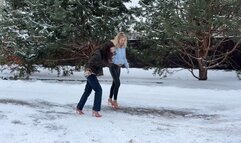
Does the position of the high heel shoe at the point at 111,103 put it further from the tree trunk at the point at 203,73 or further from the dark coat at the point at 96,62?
the tree trunk at the point at 203,73

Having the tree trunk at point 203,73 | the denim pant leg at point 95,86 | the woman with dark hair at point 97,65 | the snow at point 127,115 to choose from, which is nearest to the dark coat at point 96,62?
the woman with dark hair at point 97,65

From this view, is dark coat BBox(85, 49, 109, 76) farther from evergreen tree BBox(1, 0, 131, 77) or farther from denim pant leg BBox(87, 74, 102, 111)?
evergreen tree BBox(1, 0, 131, 77)

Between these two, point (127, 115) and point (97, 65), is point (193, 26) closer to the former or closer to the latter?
point (127, 115)

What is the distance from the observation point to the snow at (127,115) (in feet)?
25.6

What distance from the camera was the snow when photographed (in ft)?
25.6

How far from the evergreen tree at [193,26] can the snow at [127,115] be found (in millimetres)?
1554

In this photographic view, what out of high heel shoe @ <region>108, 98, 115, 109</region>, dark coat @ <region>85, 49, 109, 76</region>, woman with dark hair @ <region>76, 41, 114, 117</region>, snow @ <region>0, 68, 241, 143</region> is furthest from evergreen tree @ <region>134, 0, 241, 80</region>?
dark coat @ <region>85, 49, 109, 76</region>

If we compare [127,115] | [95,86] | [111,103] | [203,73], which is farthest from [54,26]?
[95,86]

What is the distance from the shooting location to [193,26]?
14.5 m

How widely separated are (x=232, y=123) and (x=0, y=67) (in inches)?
479

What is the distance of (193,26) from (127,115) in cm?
571

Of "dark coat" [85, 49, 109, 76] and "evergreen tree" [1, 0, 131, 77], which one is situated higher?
"evergreen tree" [1, 0, 131, 77]

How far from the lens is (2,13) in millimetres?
17266

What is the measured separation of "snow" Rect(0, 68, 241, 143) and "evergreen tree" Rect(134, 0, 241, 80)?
1554mm
